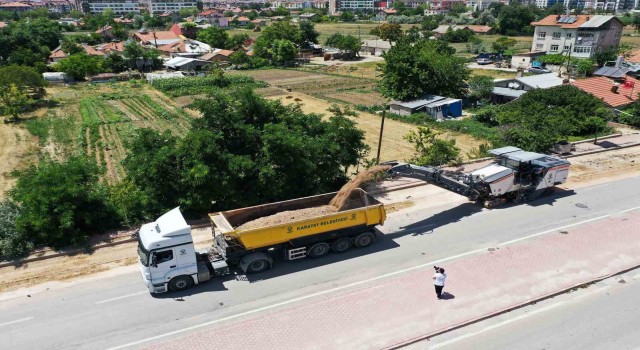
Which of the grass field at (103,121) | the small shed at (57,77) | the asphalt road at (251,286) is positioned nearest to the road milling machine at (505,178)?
the asphalt road at (251,286)

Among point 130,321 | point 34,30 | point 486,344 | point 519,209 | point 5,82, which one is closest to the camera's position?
point 486,344

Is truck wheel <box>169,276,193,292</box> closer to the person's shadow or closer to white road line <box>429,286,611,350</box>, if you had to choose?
white road line <box>429,286,611,350</box>

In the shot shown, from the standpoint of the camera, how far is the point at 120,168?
27.8m

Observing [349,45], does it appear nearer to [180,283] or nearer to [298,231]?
[298,231]

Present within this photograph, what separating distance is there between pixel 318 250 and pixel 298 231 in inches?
53.4

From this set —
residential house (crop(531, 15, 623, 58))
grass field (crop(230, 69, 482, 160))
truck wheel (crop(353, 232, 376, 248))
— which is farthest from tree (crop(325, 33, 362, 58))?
truck wheel (crop(353, 232, 376, 248))

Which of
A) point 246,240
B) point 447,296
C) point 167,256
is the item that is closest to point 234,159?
point 246,240

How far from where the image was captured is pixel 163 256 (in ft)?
45.1

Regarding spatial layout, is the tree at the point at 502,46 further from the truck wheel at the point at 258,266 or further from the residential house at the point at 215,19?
the residential house at the point at 215,19

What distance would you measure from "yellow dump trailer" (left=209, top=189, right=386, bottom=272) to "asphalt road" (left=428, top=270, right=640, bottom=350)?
521cm

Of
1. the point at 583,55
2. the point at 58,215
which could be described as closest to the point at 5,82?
the point at 58,215

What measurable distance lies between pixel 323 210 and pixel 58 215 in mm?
9759

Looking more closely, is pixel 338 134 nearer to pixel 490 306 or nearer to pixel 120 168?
pixel 490 306

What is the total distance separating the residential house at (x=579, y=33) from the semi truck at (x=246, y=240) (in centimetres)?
5794
